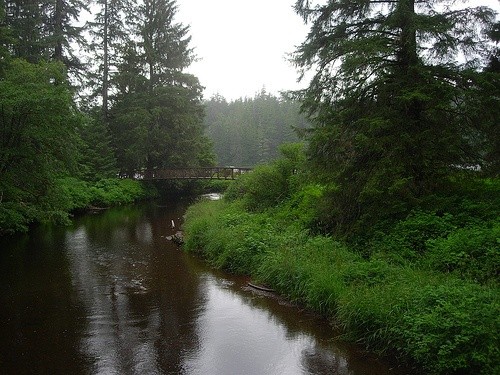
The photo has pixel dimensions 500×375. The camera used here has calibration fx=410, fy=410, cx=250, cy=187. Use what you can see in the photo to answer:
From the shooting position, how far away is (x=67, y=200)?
16.2 m

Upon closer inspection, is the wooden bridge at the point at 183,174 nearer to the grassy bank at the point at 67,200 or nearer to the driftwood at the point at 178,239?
the grassy bank at the point at 67,200

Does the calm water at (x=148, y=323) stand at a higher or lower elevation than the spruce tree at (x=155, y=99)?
lower

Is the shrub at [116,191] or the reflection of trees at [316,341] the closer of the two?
the reflection of trees at [316,341]

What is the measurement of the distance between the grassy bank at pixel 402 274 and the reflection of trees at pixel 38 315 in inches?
170

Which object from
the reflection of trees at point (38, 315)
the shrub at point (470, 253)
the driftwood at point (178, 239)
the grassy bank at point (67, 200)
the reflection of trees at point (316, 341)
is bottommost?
the reflection of trees at point (316, 341)

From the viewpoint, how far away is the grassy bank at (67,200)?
14.7m

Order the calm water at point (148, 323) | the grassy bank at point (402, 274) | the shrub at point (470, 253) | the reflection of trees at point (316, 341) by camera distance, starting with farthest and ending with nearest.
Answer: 1. the shrub at point (470, 253)
2. the calm water at point (148, 323)
3. the reflection of trees at point (316, 341)
4. the grassy bank at point (402, 274)

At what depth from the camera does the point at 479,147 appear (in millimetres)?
9719

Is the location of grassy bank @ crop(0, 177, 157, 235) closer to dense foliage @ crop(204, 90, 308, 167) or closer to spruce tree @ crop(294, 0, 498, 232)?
spruce tree @ crop(294, 0, 498, 232)

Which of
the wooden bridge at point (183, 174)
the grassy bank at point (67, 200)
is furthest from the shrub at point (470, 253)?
the wooden bridge at point (183, 174)

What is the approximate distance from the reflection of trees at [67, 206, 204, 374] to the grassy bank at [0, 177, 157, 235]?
58.3 inches

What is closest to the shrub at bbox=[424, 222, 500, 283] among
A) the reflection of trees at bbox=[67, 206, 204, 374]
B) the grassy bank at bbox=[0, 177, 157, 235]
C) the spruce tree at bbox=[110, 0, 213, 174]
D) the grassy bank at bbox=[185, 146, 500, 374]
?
the grassy bank at bbox=[185, 146, 500, 374]

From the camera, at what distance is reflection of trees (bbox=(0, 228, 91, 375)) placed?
6.40m

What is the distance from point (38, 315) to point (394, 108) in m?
9.34
